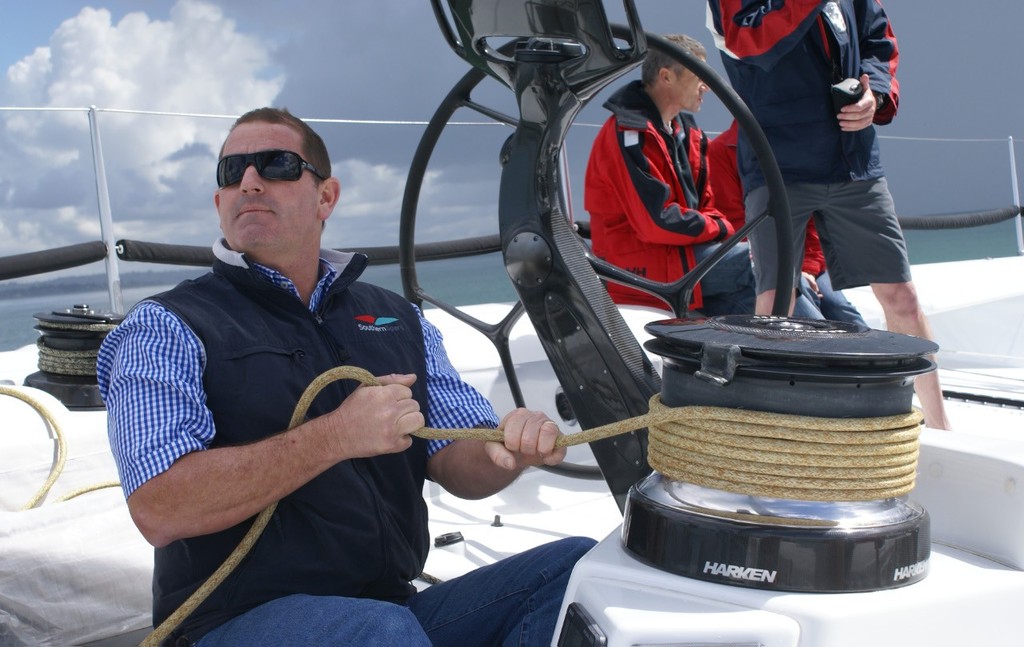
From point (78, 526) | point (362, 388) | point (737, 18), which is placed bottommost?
point (78, 526)

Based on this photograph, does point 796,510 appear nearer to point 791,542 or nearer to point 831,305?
point 791,542

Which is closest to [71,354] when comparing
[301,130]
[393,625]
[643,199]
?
[301,130]

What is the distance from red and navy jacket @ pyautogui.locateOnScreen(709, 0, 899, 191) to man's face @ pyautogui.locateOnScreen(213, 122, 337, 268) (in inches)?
45.8

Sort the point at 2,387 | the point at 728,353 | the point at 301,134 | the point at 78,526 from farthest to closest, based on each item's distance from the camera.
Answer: the point at 2,387, the point at 78,526, the point at 301,134, the point at 728,353

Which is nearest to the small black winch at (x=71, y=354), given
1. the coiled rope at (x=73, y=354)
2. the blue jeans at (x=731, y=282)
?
the coiled rope at (x=73, y=354)

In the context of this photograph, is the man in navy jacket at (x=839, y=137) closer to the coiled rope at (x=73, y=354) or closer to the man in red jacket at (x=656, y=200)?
the man in red jacket at (x=656, y=200)

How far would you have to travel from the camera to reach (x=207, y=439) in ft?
3.73

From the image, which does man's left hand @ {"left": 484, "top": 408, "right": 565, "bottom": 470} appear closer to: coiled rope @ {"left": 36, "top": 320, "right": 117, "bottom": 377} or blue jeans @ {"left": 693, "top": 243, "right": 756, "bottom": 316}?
coiled rope @ {"left": 36, "top": 320, "right": 117, "bottom": 377}

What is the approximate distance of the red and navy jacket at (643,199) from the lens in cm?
267

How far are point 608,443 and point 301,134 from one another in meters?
0.61

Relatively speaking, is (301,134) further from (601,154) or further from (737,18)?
(601,154)

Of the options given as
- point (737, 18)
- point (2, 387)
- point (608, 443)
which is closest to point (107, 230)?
point (2, 387)

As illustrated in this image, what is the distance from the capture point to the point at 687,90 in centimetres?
275

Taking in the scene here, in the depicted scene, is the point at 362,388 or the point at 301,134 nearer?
the point at 362,388
